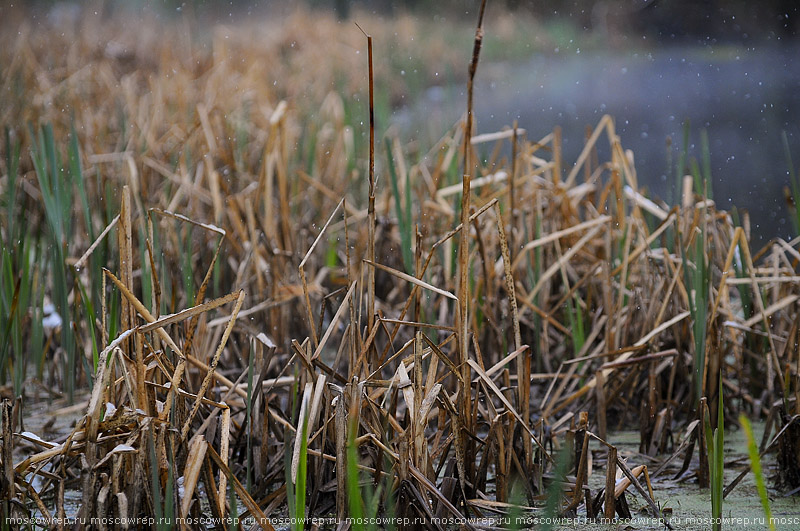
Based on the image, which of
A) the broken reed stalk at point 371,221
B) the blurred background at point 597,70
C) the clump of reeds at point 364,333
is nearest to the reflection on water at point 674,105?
the blurred background at point 597,70

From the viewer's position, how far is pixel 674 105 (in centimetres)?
373

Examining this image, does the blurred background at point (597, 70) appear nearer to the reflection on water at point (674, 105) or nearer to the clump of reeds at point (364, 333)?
the reflection on water at point (674, 105)

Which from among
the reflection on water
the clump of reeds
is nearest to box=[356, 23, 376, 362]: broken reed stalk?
the clump of reeds

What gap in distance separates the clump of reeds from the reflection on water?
90 cm

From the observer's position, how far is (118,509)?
0.76 m

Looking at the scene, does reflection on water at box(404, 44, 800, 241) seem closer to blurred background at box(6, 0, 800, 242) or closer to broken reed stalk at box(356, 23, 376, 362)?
blurred background at box(6, 0, 800, 242)

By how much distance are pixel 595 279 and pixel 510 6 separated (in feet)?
13.6

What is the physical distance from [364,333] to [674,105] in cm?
329

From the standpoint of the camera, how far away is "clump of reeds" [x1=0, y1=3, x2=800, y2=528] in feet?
2.65

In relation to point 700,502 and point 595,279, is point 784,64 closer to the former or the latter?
point 595,279

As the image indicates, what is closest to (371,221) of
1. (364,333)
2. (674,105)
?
(364,333)

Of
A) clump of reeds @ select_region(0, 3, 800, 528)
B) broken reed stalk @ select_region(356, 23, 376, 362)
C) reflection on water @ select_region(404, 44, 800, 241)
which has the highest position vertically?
reflection on water @ select_region(404, 44, 800, 241)

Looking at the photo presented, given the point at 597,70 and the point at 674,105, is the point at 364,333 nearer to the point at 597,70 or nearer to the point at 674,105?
the point at 674,105

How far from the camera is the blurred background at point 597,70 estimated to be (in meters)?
2.86
